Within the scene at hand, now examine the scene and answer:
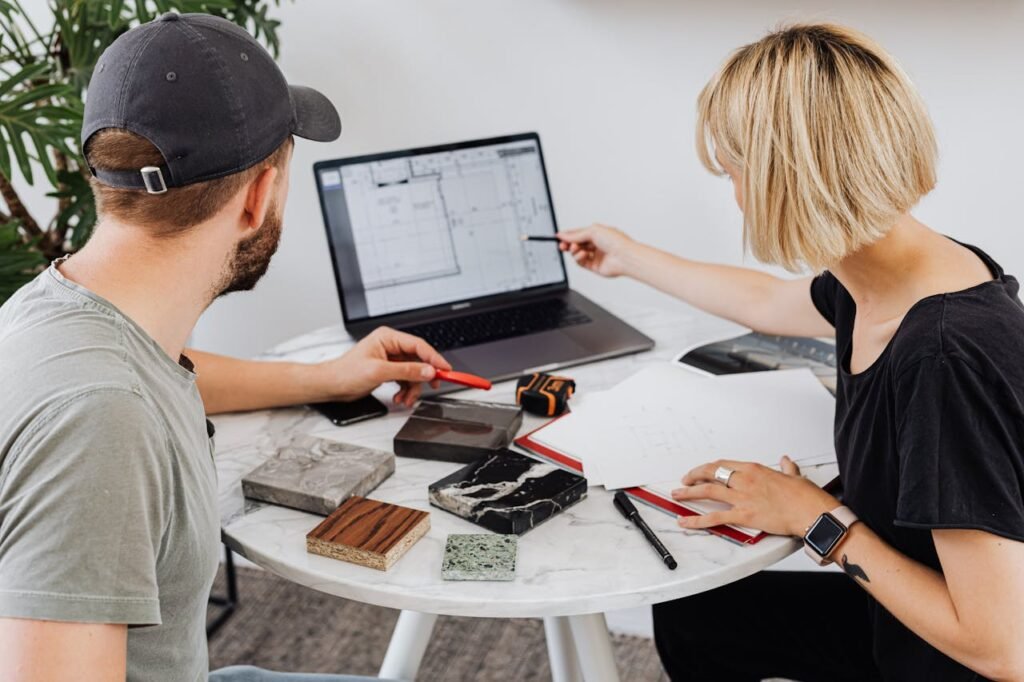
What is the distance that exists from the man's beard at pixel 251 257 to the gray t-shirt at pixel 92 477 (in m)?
0.12

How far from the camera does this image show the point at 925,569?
3.27 ft

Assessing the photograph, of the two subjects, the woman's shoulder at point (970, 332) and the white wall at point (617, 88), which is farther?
the white wall at point (617, 88)

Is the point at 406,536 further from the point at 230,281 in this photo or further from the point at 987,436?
the point at 987,436

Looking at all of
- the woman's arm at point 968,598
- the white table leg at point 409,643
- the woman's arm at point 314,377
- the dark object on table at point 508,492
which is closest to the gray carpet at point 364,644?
the white table leg at point 409,643

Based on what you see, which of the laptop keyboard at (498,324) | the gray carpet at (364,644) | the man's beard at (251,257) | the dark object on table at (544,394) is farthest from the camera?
the gray carpet at (364,644)

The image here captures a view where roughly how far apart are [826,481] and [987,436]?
0.28 metres

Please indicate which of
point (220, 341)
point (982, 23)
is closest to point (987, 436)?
point (982, 23)

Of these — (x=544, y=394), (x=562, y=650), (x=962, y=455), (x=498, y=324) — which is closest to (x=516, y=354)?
(x=498, y=324)

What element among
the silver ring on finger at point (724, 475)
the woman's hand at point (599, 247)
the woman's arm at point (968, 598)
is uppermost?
the woman's hand at point (599, 247)

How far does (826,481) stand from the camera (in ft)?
3.85

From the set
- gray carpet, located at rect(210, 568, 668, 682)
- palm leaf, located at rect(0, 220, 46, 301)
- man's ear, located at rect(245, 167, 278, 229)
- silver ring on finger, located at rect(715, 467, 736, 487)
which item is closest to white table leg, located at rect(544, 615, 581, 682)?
silver ring on finger, located at rect(715, 467, 736, 487)

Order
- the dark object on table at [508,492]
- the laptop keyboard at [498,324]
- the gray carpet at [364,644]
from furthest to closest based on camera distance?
the gray carpet at [364,644] → the laptop keyboard at [498,324] → the dark object on table at [508,492]

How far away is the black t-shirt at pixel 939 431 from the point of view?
0.91m

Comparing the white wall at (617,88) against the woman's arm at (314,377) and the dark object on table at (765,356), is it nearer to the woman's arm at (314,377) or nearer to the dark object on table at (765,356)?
the dark object on table at (765,356)
